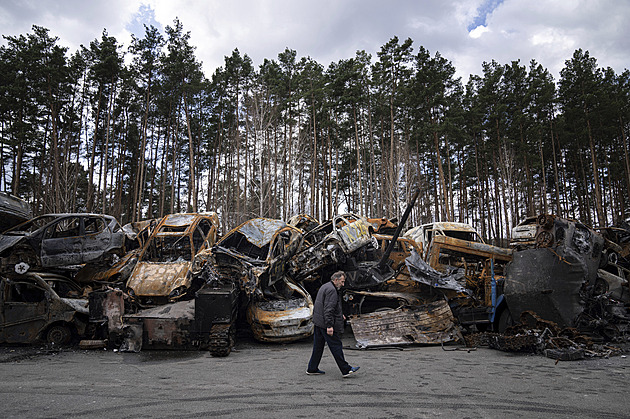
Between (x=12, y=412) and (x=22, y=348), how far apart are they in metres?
5.08

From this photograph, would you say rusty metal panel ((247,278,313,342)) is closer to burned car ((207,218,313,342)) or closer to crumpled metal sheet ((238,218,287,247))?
burned car ((207,218,313,342))

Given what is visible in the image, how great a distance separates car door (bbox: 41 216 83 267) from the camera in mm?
8781

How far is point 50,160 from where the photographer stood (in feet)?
85.0

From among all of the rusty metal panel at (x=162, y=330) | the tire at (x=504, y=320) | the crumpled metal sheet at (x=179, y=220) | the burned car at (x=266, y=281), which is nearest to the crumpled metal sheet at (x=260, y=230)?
the burned car at (x=266, y=281)

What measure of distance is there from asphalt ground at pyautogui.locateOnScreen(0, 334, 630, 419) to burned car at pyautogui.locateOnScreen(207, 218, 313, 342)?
82 centimetres

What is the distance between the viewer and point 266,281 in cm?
816

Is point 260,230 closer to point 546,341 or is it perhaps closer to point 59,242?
point 59,242

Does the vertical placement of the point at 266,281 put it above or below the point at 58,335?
above

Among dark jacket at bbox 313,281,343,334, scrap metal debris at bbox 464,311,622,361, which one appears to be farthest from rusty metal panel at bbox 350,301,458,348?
dark jacket at bbox 313,281,343,334

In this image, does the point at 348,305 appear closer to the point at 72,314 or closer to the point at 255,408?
the point at 255,408

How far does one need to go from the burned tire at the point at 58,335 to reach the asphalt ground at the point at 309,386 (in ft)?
1.77

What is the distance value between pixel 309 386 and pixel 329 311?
97 cm

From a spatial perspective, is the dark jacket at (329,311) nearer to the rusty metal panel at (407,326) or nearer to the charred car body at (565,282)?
the rusty metal panel at (407,326)

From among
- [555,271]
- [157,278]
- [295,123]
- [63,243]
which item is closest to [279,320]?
[157,278]
